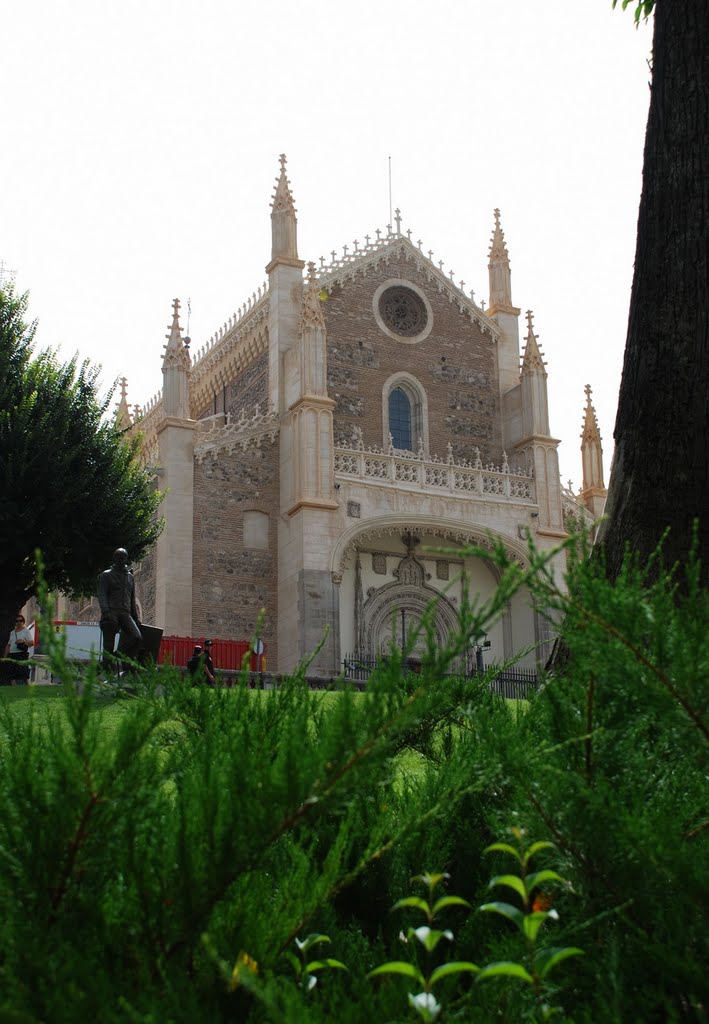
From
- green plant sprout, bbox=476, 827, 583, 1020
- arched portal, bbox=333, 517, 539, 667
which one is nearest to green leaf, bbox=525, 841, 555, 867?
green plant sprout, bbox=476, 827, 583, 1020

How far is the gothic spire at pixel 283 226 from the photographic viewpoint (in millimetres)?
32469

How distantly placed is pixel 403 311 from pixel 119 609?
69.4 ft

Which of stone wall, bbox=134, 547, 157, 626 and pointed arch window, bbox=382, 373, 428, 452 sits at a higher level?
pointed arch window, bbox=382, 373, 428, 452

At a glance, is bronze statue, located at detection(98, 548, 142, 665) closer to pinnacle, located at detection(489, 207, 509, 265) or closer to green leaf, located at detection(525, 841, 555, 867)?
green leaf, located at detection(525, 841, 555, 867)

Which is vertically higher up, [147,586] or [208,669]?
[147,586]

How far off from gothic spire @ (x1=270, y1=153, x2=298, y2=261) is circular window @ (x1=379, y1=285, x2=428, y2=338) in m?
3.41

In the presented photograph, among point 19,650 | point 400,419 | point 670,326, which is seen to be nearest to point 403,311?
point 400,419

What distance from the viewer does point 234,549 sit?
2939cm

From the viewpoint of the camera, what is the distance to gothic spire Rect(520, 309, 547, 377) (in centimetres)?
3425

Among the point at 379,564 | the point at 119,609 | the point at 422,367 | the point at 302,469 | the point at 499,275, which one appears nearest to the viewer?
the point at 119,609

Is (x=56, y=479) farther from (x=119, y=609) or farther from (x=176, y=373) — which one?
(x=176, y=373)

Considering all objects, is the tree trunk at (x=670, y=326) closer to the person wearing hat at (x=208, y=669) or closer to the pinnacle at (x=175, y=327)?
the person wearing hat at (x=208, y=669)

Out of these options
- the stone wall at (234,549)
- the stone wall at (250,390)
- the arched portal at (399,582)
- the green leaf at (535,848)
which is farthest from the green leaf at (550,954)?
the stone wall at (250,390)

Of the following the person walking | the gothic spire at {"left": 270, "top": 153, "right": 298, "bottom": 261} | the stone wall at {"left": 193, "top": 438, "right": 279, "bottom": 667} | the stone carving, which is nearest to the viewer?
the person walking
